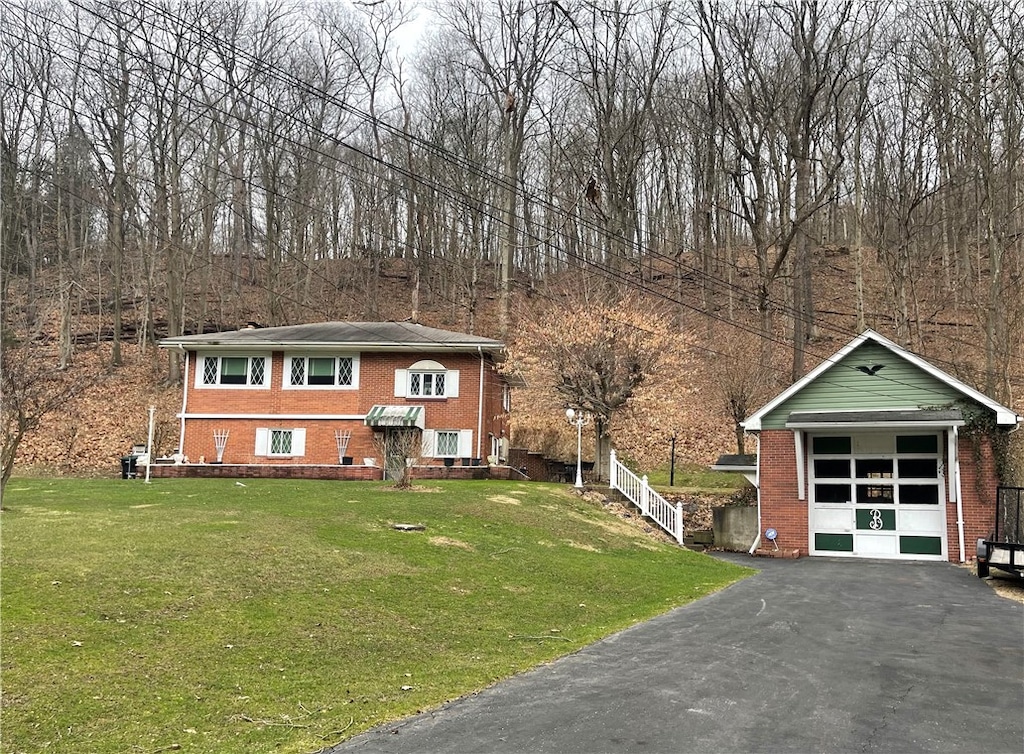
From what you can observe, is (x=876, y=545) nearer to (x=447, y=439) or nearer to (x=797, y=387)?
(x=797, y=387)

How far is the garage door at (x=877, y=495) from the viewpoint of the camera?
1838 centimetres

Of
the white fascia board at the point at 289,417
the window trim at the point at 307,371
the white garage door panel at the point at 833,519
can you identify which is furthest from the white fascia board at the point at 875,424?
the window trim at the point at 307,371

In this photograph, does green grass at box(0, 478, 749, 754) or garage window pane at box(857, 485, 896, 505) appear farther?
garage window pane at box(857, 485, 896, 505)

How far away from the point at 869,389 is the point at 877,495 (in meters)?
2.63

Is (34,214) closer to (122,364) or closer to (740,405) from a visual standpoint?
(122,364)

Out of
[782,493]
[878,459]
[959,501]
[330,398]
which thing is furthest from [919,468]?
[330,398]

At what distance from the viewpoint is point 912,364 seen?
61.0 feet

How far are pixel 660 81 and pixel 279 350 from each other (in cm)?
2211

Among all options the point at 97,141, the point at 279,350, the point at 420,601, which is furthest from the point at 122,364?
the point at 420,601

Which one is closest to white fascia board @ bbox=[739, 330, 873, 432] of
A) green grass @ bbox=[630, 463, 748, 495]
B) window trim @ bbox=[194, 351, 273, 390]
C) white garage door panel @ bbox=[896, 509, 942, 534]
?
white garage door panel @ bbox=[896, 509, 942, 534]

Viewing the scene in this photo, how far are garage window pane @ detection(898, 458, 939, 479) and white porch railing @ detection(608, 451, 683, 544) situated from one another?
5448 millimetres

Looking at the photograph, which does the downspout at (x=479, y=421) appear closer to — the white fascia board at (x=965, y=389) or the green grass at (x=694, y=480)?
the green grass at (x=694, y=480)

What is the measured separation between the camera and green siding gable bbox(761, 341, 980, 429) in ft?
60.5

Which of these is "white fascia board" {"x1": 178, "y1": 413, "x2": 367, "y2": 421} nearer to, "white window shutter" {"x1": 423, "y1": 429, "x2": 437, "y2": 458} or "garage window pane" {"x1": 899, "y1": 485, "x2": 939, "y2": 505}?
"white window shutter" {"x1": 423, "y1": 429, "x2": 437, "y2": 458}
